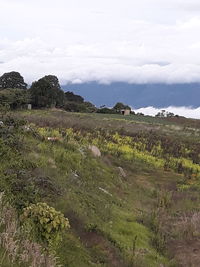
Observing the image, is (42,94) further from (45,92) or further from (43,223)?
(43,223)

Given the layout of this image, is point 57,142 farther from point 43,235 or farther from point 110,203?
point 43,235

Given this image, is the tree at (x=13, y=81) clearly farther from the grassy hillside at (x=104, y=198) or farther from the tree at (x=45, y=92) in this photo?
the grassy hillside at (x=104, y=198)

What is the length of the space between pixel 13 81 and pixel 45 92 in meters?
15.0

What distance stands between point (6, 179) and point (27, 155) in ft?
12.8

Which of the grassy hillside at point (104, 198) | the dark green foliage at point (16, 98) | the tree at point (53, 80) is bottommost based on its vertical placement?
the grassy hillside at point (104, 198)

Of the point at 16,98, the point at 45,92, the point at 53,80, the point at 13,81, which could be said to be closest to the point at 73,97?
the point at 13,81

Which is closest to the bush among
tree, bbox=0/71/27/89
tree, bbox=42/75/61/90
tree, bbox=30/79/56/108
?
tree, bbox=30/79/56/108

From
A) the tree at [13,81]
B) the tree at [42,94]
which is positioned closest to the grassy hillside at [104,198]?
the tree at [42,94]

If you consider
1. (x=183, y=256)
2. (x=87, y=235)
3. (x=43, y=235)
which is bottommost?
(x=183, y=256)

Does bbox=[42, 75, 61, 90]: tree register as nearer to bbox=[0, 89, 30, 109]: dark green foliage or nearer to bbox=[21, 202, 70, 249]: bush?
bbox=[0, 89, 30, 109]: dark green foliage

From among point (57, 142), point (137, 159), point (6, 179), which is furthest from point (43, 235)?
point (137, 159)

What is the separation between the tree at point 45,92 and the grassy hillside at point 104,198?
27.9 m

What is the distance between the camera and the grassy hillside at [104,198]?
850cm

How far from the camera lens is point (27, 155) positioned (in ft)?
41.7
